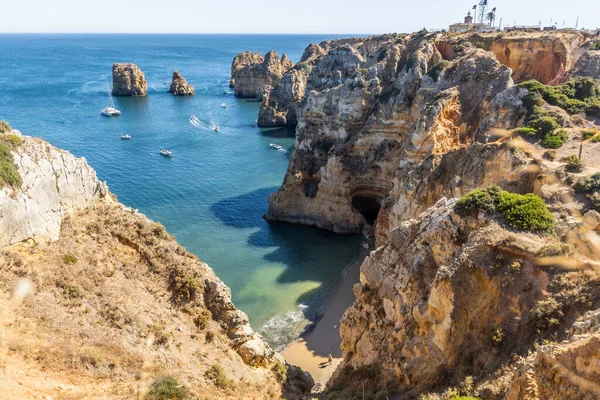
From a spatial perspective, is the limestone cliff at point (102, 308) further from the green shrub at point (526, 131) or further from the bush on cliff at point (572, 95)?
the bush on cliff at point (572, 95)

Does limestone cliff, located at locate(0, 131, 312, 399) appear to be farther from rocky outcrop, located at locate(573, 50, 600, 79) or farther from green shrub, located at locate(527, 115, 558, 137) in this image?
rocky outcrop, located at locate(573, 50, 600, 79)

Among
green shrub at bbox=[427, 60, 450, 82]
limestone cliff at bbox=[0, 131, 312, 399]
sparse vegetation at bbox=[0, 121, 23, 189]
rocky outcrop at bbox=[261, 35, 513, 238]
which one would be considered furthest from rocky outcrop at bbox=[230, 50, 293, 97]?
sparse vegetation at bbox=[0, 121, 23, 189]

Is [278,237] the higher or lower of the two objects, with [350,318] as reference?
lower

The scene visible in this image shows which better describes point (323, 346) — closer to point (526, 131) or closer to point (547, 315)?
point (547, 315)

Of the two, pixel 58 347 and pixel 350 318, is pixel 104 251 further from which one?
pixel 350 318

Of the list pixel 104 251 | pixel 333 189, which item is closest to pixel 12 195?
pixel 104 251

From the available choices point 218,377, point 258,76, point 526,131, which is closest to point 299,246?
point 526,131
